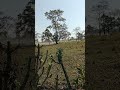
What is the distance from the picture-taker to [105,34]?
4.66m

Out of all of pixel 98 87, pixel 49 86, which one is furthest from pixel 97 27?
pixel 49 86

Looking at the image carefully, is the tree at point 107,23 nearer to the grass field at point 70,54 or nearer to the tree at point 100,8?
the tree at point 100,8

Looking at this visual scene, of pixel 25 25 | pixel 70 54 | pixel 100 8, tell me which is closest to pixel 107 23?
pixel 100 8

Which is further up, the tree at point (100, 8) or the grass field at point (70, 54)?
the tree at point (100, 8)

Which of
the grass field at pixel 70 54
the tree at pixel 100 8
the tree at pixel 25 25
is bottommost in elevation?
the grass field at pixel 70 54

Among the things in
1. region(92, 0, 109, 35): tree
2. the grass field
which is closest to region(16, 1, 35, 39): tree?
the grass field

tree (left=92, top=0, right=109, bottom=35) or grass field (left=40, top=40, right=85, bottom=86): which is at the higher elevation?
tree (left=92, top=0, right=109, bottom=35)

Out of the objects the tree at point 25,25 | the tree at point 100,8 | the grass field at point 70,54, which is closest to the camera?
the tree at point 25,25

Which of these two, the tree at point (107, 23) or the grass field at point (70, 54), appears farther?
the tree at point (107, 23)

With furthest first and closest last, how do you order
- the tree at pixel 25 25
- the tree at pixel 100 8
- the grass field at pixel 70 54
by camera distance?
the tree at pixel 100 8 < the grass field at pixel 70 54 < the tree at pixel 25 25

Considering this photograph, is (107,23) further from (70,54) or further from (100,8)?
(70,54)

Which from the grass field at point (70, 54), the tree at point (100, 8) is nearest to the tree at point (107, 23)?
the tree at point (100, 8)

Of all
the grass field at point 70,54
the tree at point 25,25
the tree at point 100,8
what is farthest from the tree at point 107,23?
the tree at point 25,25

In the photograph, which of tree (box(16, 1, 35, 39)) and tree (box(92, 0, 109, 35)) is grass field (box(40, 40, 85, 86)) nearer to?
tree (box(16, 1, 35, 39))
